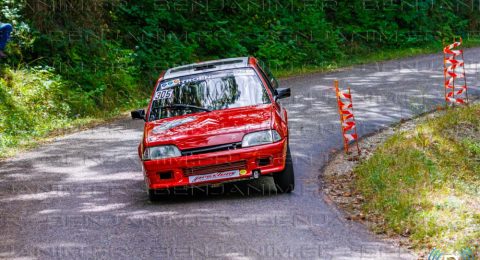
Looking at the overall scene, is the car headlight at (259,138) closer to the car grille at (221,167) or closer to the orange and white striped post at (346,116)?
the car grille at (221,167)

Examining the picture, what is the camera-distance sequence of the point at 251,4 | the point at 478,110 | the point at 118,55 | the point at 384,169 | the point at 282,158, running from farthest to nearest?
1. the point at 251,4
2. the point at 118,55
3. the point at 478,110
4. the point at 384,169
5. the point at 282,158

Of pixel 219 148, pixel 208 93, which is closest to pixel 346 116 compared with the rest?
pixel 208 93

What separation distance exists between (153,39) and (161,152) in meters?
15.0

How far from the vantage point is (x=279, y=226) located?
27.8 feet

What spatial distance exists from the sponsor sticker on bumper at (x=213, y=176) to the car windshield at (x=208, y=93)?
4.13 ft

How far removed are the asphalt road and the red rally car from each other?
0.38 meters

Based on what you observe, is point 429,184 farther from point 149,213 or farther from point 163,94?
point 163,94

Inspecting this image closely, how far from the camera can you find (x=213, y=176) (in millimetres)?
9586

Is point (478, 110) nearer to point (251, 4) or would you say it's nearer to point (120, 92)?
point (120, 92)

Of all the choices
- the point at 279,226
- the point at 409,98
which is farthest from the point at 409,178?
the point at 409,98

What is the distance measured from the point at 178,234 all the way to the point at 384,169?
3.64 metres

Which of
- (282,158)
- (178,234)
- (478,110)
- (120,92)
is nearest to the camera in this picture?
(178,234)

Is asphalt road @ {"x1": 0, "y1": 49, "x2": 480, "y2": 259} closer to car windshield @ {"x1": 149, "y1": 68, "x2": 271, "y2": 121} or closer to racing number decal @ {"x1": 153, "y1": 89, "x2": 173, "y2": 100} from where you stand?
car windshield @ {"x1": 149, "y1": 68, "x2": 271, "y2": 121}

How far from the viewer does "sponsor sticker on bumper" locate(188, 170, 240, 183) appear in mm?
9562
